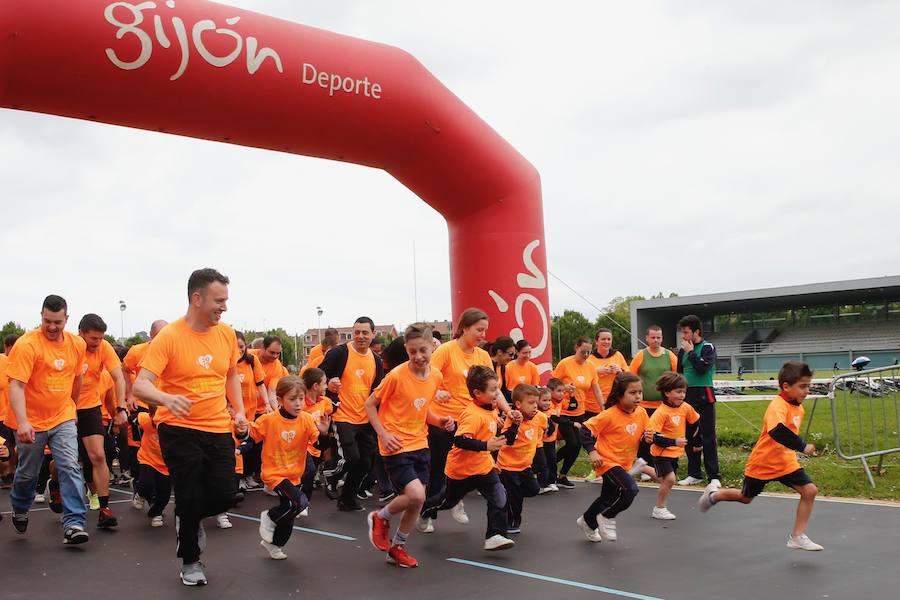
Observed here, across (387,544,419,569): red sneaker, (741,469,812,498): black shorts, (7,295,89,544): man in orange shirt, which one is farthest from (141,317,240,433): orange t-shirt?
(741,469,812,498): black shorts

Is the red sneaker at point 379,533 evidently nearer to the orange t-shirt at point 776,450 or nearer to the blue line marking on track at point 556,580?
the blue line marking on track at point 556,580

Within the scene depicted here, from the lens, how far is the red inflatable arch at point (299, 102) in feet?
27.4

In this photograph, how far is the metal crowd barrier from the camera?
31.1ft

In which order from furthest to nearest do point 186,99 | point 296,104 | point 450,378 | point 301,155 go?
point 301,155, point 296,104, point 186,99, point 450,378

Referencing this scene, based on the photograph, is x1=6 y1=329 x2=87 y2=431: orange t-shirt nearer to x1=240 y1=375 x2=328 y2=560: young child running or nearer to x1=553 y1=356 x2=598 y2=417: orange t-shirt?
x1=240 y1=375 x2=328 y2=560: young child running

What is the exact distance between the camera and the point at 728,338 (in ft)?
201

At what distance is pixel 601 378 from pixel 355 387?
3.80 m

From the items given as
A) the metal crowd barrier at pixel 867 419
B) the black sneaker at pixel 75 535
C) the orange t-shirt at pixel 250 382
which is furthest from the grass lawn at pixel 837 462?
the black sneaker at pixel 75 535

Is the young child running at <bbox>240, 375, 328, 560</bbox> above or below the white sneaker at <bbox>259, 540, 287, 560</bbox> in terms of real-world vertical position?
above

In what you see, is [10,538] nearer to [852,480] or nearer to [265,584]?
[265,584]

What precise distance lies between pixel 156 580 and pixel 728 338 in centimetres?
5994

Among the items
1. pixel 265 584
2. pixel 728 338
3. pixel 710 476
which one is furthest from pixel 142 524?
pixel 728 338

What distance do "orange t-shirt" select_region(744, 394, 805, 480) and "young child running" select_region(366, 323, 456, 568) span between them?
2517 mm

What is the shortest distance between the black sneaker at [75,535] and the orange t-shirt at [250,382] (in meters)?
3.35
